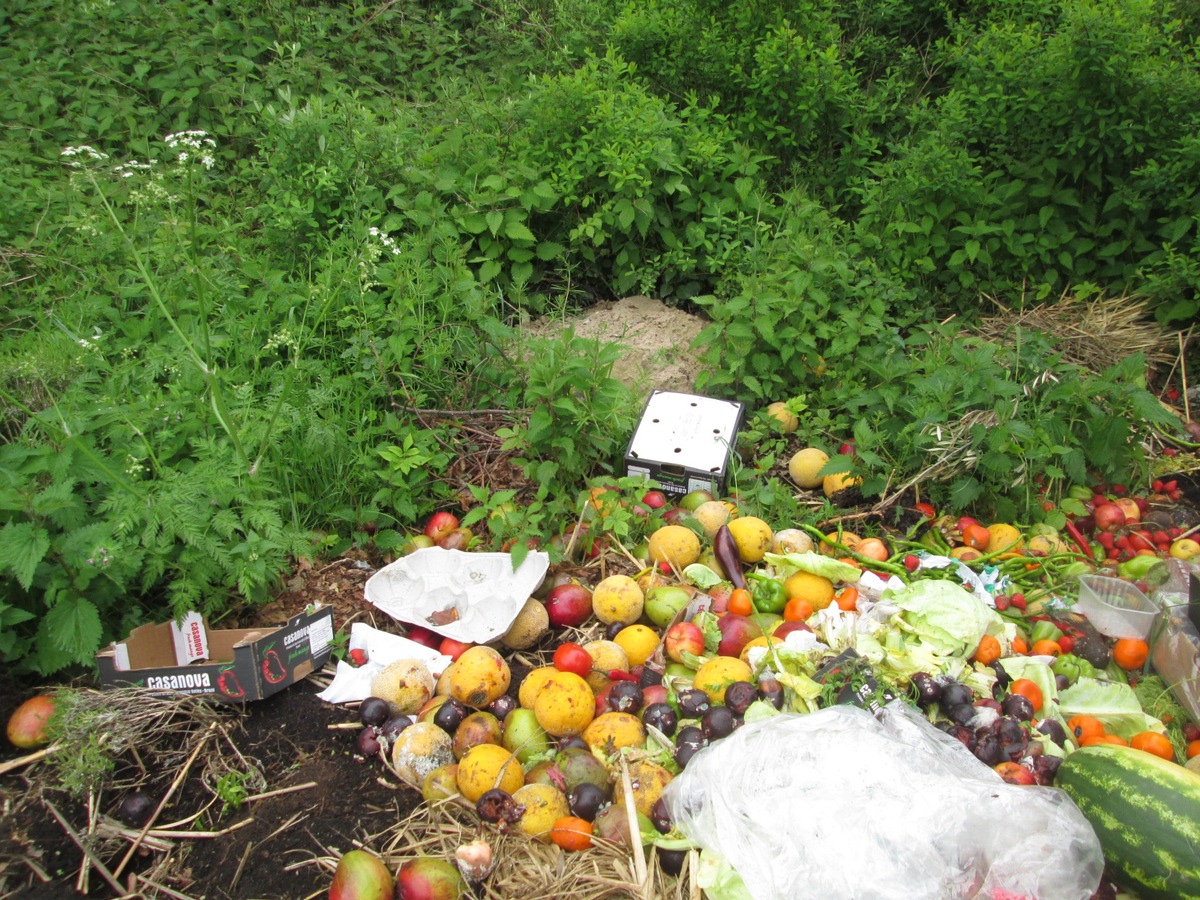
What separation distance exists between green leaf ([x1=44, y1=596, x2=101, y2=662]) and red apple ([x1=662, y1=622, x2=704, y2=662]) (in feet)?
6.62

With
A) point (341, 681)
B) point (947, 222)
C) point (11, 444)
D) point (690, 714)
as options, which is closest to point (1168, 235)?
point (947, 222)

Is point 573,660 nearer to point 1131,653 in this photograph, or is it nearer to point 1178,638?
point 1131,653

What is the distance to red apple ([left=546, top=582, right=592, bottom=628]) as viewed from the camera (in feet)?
11.8

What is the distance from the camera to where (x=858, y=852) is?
7.52 feet

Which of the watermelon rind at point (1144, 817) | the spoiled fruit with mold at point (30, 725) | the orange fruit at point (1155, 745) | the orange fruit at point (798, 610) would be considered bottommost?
the spoiled fruit with mold at point (30, 725)

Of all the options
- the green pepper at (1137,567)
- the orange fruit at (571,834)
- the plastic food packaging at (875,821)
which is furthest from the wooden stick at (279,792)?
the green pepper at (1137,567)

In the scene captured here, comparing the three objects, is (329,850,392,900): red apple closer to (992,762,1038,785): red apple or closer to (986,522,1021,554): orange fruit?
(992,762,1038,785): red apple

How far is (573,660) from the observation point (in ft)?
10.5

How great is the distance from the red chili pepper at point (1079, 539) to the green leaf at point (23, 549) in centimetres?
415

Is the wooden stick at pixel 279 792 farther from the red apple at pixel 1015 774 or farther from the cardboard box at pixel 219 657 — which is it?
the red apple at pixel 1015 774

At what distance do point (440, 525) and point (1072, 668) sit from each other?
8.53ft

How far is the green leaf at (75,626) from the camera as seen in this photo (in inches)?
120

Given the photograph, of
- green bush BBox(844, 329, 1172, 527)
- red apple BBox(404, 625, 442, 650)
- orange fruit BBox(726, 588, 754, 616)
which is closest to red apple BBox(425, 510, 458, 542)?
red apple BBox(404, 625, 442, 650)

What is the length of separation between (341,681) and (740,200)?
3747 millimetres
